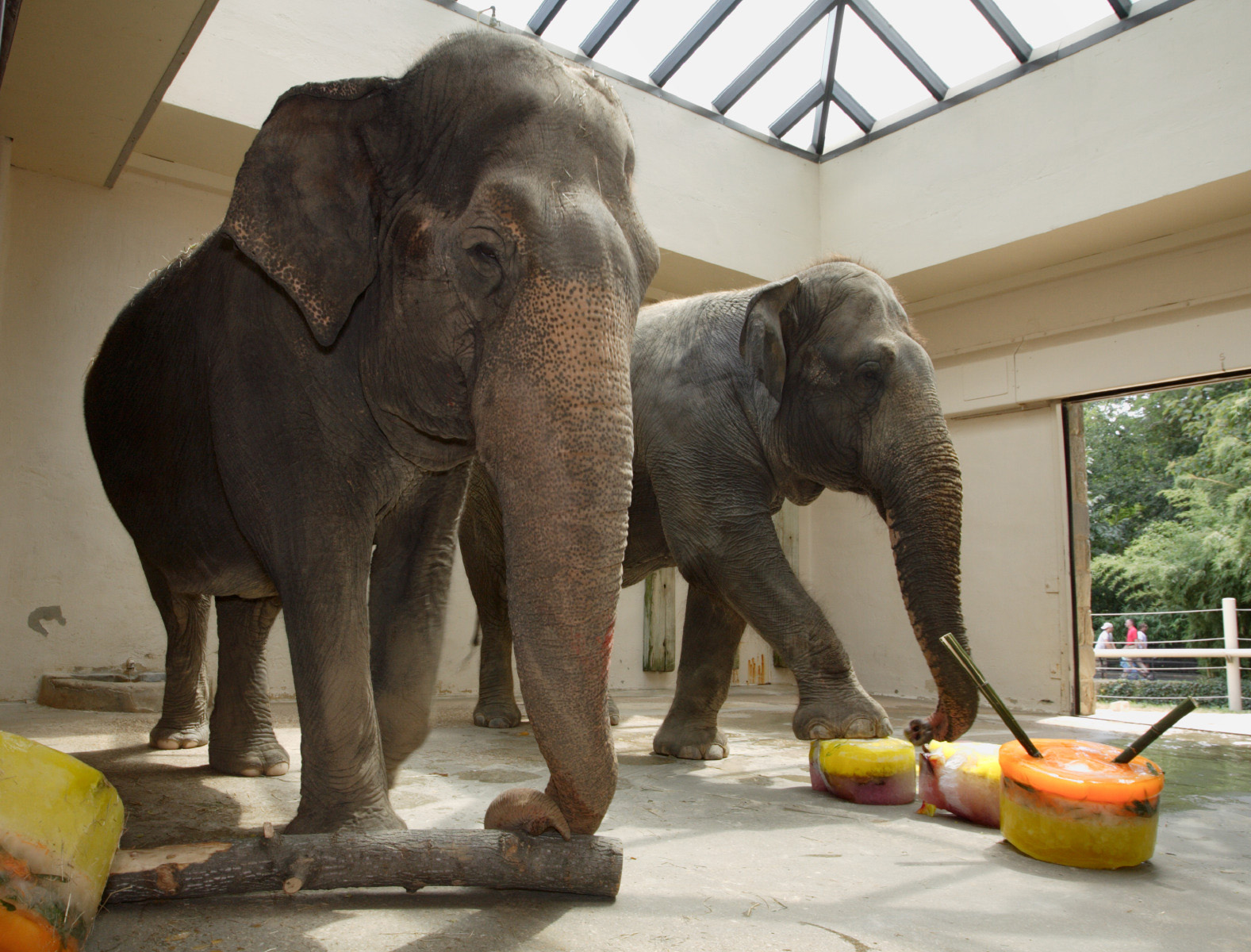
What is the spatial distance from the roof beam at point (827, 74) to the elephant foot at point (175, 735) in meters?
8.16

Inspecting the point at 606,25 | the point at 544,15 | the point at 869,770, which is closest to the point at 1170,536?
the point at 606,25

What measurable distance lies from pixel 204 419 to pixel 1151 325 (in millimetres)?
7495

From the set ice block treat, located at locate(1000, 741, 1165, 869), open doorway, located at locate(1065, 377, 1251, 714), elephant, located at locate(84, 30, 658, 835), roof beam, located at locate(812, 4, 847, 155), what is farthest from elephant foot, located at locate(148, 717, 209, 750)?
open doorway, located at locate(1065, 377, 1251, 714)

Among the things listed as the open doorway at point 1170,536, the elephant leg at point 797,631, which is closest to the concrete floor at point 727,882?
the elephant leg at point 797,631

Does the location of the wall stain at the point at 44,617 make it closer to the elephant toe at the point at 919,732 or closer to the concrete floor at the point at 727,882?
the concrete floor at the point at 727,882

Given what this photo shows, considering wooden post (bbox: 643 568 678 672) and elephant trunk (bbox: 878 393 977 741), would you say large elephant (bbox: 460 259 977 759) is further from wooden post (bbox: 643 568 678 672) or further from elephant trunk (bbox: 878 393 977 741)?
wooden post (bbox: 643 568 678 672)

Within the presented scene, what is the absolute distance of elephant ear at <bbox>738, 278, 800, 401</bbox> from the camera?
3.74m

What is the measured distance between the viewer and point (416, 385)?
1.99 meters

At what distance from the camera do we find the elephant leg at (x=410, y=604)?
2285 millimetres

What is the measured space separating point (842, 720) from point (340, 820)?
6.02 feet

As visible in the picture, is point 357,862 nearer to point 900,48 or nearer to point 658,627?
point 658,627

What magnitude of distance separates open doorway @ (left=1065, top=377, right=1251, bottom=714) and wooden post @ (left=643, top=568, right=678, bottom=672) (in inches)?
265

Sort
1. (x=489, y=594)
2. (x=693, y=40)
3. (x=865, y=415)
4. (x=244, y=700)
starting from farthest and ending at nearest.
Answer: (x=693, y=40), (x=489, y=594), (x=865, y=415), (x=244, y=700)

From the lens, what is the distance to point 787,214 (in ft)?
31.3
